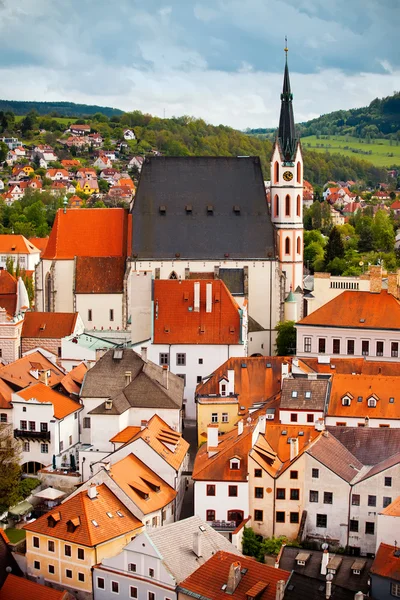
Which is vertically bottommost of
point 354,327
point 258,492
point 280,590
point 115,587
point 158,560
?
point 115,587

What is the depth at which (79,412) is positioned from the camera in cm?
6612

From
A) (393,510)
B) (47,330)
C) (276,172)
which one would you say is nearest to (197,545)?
(393,510)

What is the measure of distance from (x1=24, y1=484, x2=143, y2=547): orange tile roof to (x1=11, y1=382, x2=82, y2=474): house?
10003mm

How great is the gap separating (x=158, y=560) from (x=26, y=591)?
22.6ft

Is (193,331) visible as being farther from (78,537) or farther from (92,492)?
(78,537)

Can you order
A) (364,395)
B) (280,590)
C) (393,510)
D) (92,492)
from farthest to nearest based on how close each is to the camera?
(364,395) → (92,492) → (393,510) → (280,590)

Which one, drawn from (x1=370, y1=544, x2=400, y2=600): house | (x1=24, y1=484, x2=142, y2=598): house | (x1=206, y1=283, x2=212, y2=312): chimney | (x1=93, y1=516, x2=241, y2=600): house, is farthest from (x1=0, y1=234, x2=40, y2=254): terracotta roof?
(x1=370, y1=544, x2=400, y2=600): house

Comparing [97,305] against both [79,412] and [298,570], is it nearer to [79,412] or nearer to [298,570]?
[79,412]

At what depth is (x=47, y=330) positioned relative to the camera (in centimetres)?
7869

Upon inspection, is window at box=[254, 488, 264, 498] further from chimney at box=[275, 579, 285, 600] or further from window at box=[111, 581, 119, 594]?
chimney at box=[275, 579, 285, 600]

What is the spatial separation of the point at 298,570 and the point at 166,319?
30435 millimetres

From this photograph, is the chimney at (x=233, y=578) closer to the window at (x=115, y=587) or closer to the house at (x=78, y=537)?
the window at (x=115, y=587)

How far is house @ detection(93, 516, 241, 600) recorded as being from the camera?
49.1 metres

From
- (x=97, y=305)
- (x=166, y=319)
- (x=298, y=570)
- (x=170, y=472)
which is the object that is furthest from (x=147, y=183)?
(x=298, y=570)
